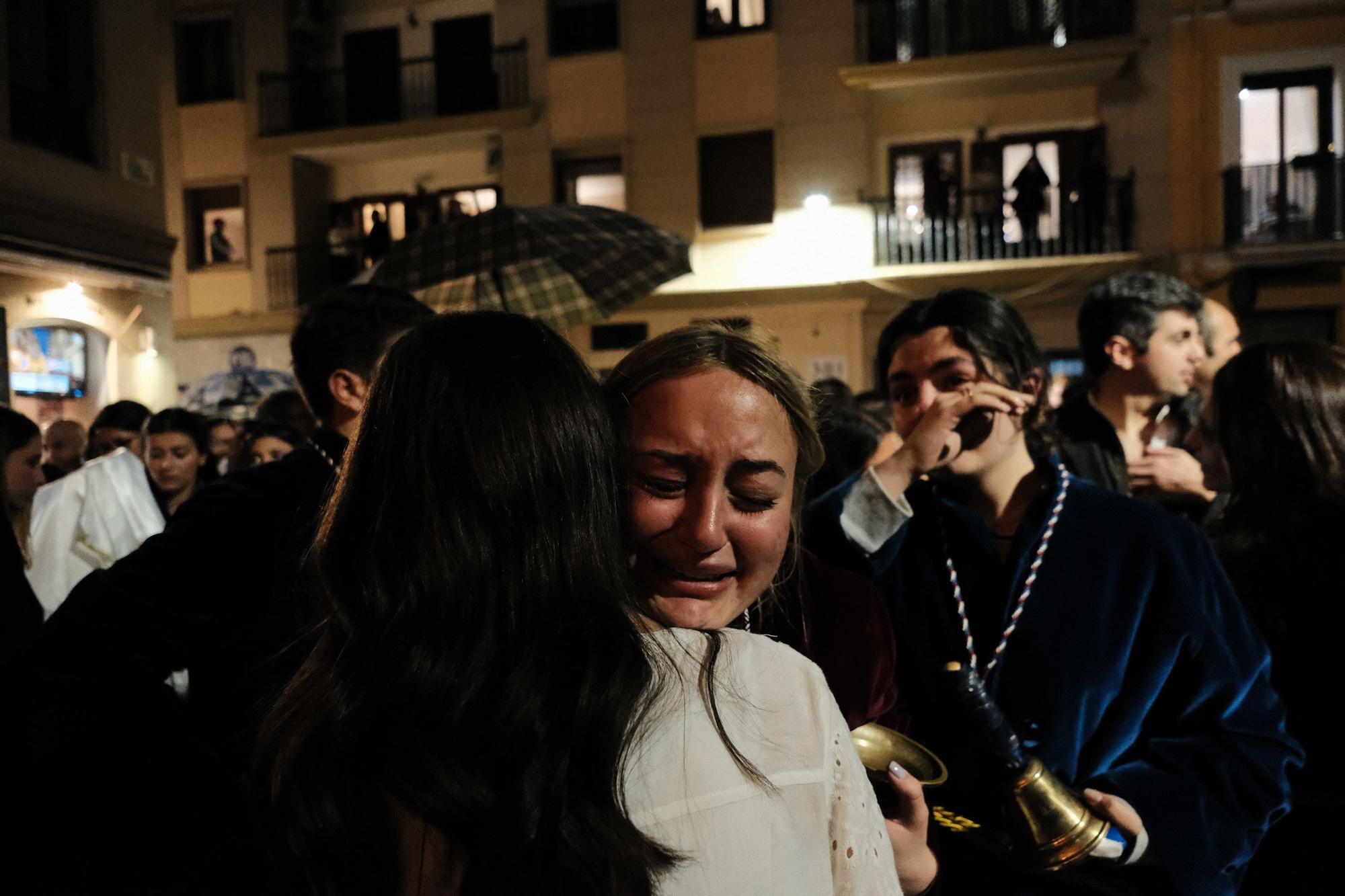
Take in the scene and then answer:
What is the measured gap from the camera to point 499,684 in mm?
1086

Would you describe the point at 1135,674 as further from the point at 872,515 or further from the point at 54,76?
the point at 54,76

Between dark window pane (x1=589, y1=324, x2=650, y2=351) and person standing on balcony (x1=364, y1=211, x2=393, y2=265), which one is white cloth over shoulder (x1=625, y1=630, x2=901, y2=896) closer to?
dark window pane (x1=589, y1=324, x2=650, y2=351)

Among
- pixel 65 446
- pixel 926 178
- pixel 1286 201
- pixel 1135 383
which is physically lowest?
pixel 65 446

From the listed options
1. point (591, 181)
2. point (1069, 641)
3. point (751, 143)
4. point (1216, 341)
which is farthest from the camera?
point (591, 181)

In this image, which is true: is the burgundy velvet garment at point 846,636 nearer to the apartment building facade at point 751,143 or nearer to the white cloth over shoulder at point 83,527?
the white cloth over shoulder at point 83,527

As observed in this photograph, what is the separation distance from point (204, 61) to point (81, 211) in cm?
1016

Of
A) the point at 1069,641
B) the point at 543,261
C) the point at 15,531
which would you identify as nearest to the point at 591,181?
the point at 543,261

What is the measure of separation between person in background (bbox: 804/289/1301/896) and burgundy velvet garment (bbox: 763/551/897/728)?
119 millimetres

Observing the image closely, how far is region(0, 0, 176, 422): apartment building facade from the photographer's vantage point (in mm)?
9711

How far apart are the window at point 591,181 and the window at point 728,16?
2.49 metres

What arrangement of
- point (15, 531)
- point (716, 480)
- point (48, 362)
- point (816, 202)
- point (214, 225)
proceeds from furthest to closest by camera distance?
point (214, 225), point (816, 202), point (48, 362), point (15, 531), point (716, 480)

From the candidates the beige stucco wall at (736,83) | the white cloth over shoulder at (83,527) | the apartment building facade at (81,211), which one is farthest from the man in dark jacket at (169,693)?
the beige stucco wall at (736,83)

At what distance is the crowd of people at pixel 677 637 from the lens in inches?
41.9

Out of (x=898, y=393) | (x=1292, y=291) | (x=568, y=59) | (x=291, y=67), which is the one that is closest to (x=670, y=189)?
(x=568, y=59)
